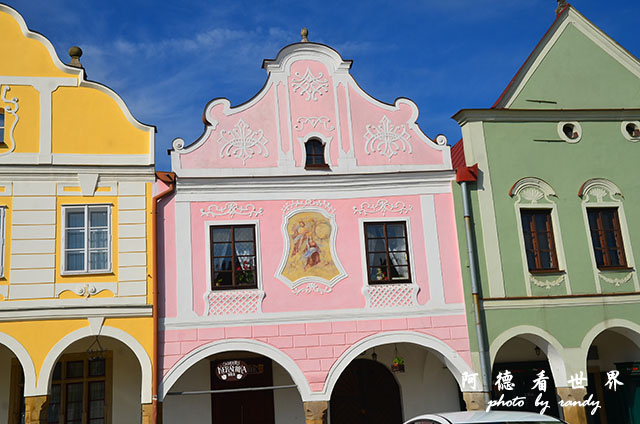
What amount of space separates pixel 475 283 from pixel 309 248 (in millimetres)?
3801

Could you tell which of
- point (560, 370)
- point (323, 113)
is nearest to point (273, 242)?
point (323, 113)

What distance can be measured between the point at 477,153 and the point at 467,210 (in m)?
1.54

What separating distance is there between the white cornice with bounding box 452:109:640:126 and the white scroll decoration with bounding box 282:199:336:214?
3.92 metres

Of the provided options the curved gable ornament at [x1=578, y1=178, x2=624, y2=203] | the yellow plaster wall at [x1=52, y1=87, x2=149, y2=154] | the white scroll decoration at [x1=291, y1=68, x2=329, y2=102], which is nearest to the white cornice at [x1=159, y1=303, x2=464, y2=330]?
the yellow plaster wall at [x1=52, y1=87, x2=149, y2=154]

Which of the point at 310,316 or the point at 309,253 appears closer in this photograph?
the point at 310,316

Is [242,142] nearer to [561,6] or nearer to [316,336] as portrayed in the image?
[316,336]

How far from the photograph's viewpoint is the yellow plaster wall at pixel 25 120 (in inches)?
584


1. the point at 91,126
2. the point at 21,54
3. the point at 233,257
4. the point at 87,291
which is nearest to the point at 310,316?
the point at 233,257

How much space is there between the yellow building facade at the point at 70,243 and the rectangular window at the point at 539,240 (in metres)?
8.61

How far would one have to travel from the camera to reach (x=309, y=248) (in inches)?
608

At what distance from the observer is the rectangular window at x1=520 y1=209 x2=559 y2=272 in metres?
16.1

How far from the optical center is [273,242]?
50.3 ft

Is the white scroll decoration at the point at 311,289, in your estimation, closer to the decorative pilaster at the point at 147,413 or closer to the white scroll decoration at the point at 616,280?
the decorative pilaster at the point at 147,413

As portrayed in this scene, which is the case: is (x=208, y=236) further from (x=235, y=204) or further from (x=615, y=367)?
(x=615, y=367)
